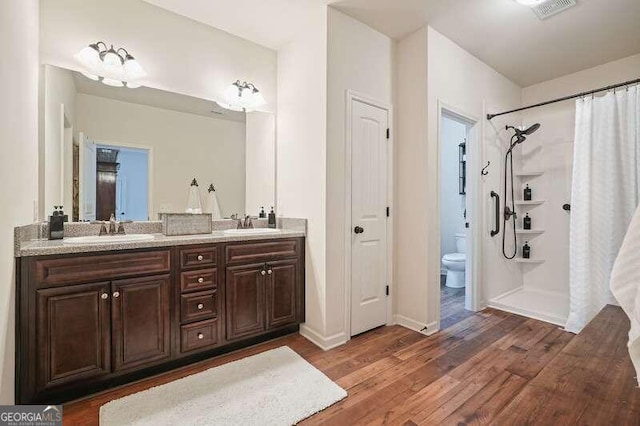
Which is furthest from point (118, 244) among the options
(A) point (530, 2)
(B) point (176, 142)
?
(A) point (530, 2)

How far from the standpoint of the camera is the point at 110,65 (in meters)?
2.16

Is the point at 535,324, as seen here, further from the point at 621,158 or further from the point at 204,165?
the point at 204,165

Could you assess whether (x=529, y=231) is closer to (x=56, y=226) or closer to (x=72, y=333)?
(x=72, y=333)

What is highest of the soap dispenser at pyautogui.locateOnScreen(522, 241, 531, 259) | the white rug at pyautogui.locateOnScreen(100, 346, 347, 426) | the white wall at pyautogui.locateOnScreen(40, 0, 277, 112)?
the white wall at pyautogui.locateOnScreen(40, 0, 277, 112)

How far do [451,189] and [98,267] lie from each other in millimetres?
4502

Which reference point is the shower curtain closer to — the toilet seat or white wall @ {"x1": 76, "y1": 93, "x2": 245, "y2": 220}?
the toilet seat

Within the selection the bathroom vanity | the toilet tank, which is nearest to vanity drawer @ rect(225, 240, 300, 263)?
the bathroom vanity

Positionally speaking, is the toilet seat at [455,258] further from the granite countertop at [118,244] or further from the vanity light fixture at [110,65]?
the vanity light fixture at [110,65]

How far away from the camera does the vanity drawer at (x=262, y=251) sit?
2.23 meters

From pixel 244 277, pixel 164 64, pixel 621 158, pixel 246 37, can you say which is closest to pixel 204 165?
pixel 164 64

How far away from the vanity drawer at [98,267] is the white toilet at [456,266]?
11.2 ft

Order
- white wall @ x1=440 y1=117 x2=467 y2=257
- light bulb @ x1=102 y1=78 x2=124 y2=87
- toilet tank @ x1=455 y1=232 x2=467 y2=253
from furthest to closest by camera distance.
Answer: white wall @ x1=440 y1=117 x2=467 y2=257
toilet tank @ x1=455 y1=232 x2=467 y2=253
light bulb @ x1=102 y1=78 x2=124 y2=87

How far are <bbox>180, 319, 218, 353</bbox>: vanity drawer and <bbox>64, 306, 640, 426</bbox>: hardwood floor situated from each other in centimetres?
15

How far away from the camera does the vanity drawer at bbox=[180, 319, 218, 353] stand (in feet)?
6.57
